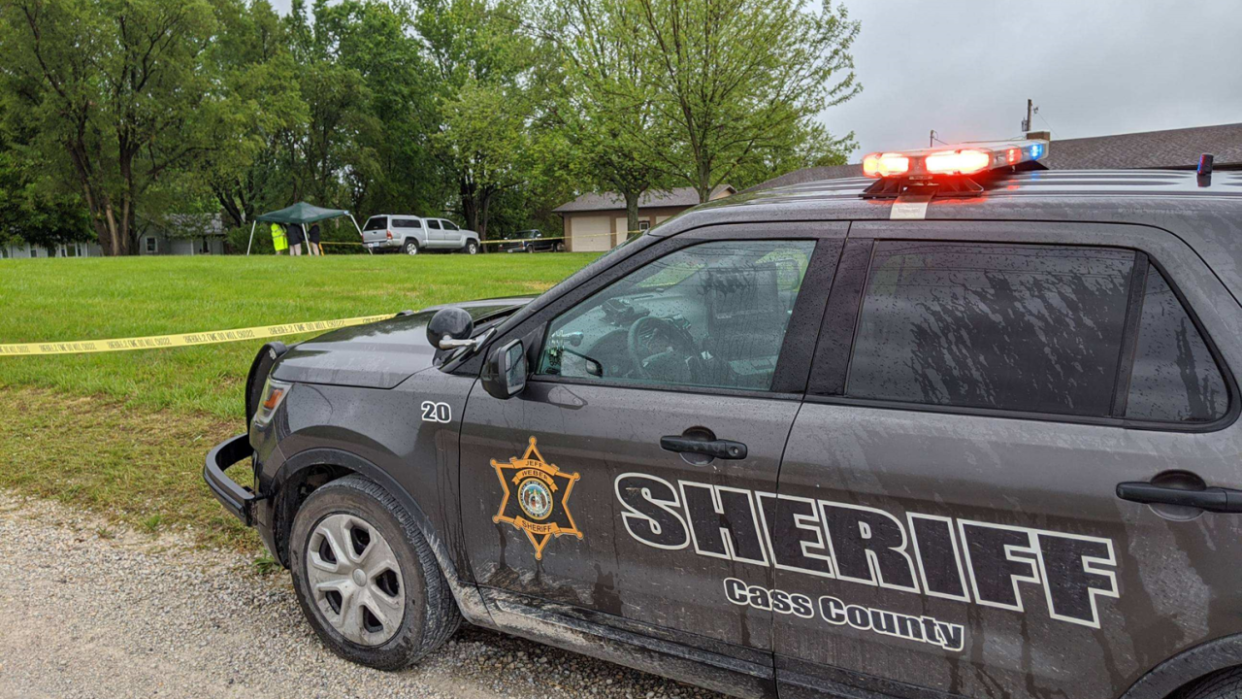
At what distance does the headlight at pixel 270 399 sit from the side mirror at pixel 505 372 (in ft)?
3.34

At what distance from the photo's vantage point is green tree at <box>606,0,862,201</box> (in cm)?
2059

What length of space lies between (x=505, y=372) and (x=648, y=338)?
45 centimetres

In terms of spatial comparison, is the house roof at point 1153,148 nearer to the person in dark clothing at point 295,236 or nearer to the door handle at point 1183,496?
the person in dark clothing at point 295,236

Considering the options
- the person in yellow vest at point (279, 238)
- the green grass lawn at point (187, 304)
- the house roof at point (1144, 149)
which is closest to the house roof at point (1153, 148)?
the house roof at point (1144, 149)

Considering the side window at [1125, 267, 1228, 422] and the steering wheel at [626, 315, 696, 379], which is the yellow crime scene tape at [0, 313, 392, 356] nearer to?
the steering wheel at [626, 315, 696, 379]

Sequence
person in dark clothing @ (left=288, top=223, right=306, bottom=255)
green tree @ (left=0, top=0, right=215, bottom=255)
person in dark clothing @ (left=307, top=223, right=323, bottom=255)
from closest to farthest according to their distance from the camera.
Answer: person in dark clothing @ (left=307, top=223, right=323, bottom=255)
person in dark clothing @ (left=288, top=223, right=306, bottom=255)
green tree @ (left=0, top=0, right=215, bottom=255)

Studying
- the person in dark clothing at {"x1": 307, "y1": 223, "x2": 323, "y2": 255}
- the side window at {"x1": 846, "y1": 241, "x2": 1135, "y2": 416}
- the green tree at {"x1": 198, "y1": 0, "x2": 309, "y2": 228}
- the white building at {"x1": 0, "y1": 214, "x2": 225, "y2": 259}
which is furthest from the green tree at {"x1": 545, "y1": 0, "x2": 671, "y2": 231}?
the white building at {"x1": 0, "y1": 214, "x2": 225, "y2": 259}

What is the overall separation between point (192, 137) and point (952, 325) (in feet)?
145

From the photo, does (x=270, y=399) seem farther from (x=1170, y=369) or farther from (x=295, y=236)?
(x=295, y=236)

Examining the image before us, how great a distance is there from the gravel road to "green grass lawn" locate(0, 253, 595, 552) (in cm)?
42

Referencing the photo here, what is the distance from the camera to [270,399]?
3.17 m

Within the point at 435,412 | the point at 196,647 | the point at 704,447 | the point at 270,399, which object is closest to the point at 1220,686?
the point at 704,447

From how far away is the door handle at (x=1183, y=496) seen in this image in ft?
5.49

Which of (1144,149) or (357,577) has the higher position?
(1144,149)
